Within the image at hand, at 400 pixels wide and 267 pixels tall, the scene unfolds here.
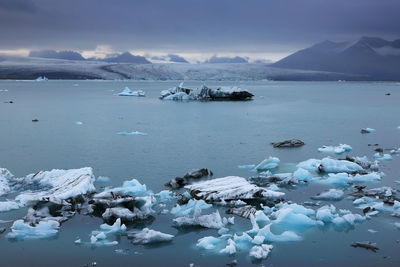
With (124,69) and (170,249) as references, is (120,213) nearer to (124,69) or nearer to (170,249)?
(170,249)

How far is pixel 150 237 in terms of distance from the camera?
19.3 feet

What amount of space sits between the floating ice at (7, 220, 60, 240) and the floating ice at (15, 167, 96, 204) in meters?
0.83

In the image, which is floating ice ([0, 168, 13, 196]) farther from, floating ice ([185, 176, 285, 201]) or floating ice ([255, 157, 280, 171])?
floating ice ([255, 157, 280, 171])

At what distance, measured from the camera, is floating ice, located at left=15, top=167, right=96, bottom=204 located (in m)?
7.46

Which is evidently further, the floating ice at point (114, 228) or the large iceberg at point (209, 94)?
the large iceberg at point (209, 94)

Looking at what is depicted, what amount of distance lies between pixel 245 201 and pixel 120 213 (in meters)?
2.27

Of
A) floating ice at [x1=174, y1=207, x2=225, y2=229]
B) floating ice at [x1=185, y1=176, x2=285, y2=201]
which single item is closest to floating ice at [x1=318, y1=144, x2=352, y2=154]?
floating ice at [x1=185, y1=176, x2=285, y2=201]

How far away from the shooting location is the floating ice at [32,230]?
239 inches

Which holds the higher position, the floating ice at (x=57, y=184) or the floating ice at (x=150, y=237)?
the floating ice at (x=57, y=184)

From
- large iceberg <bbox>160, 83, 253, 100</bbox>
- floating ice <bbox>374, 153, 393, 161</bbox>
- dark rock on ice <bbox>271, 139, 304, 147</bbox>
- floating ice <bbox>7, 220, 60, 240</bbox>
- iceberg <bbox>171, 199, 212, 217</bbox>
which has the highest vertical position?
large iceberg <bbox>160, 83, 253, 100</bbox>

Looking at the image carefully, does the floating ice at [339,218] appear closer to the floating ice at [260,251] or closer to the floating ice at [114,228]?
the floating ice at [260,251]

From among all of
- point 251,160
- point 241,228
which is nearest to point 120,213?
point 241,228

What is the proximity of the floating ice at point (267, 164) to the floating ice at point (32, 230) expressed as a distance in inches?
202

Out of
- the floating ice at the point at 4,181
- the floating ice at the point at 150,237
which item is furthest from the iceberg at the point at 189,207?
the floating ice at the point at 4,181
